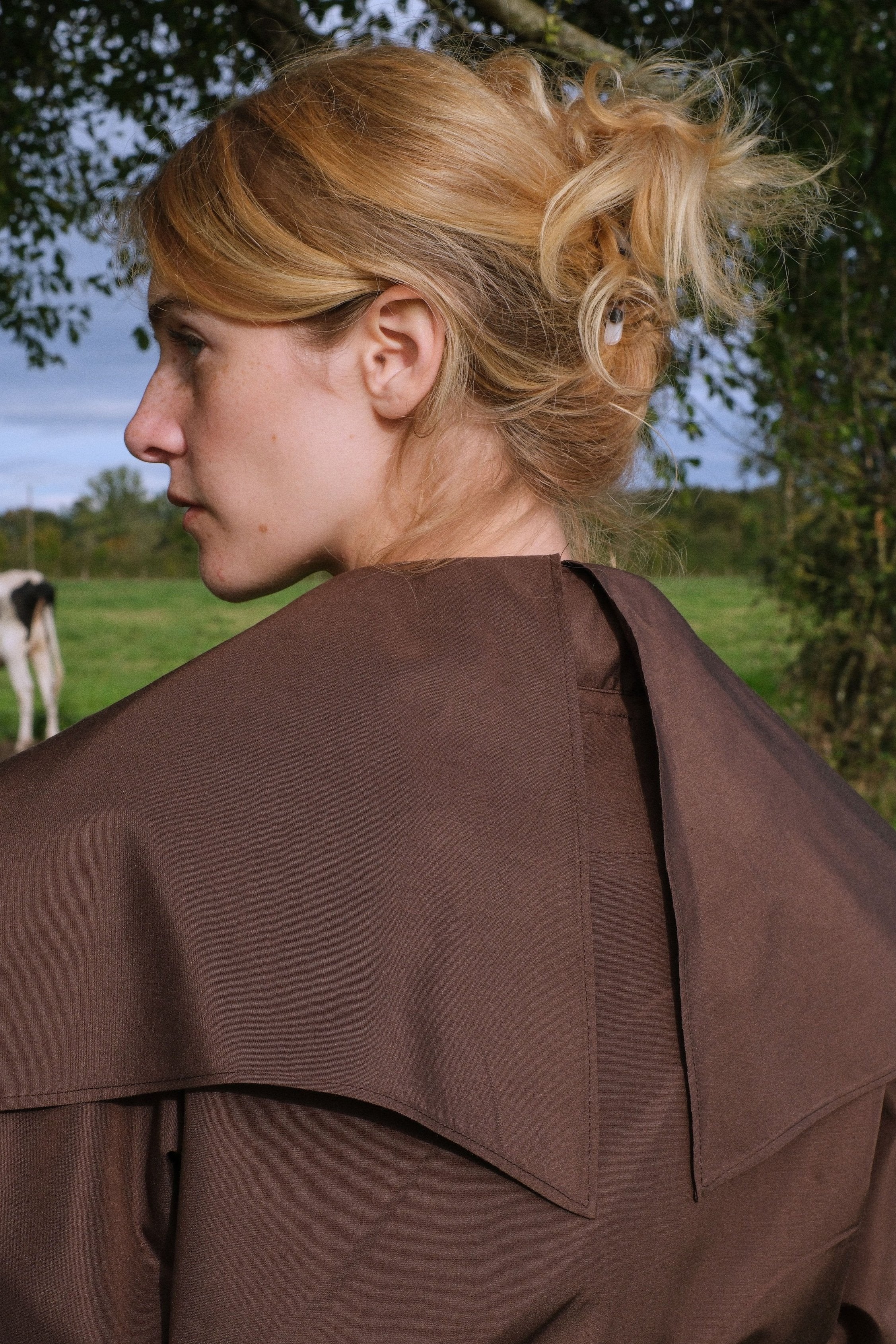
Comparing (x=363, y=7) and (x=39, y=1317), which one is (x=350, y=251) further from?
(x=363, y=7)

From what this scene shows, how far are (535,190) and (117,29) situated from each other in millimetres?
4629

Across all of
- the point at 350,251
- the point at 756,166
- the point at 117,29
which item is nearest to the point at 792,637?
the point at 117,29

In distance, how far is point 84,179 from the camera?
639 cm

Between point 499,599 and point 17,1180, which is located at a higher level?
point 499,599

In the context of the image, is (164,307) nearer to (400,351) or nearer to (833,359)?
(400,351)

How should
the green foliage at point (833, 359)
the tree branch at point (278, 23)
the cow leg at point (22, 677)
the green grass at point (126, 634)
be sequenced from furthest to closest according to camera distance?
the green grass at point (126, 634) < the cow leg at point (22, 677) < the green foliage at point (833, 359) < the tree branch at point (278, 23)

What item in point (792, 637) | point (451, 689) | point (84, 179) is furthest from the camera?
point (792, 637)

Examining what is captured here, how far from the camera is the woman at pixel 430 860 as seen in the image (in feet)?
3.33

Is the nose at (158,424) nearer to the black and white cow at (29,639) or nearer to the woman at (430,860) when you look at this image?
the woman at (430,860)

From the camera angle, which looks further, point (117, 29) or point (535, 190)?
point (117, 29)

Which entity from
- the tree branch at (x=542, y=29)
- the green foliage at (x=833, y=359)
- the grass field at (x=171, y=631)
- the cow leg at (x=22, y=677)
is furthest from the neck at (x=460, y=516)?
the cow leg at (x=22, y=677)

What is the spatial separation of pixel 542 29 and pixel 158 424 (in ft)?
8.83

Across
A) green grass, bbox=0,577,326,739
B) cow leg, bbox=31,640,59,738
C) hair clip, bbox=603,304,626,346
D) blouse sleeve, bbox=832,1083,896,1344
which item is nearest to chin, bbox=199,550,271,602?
hair clip, bbox=603,304,626,346

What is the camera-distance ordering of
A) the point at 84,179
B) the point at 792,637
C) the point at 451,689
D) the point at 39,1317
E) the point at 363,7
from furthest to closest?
the point at 792,637, the point at 84,179, the point at 363,7, the point at 451,689, the point at 39,1317
